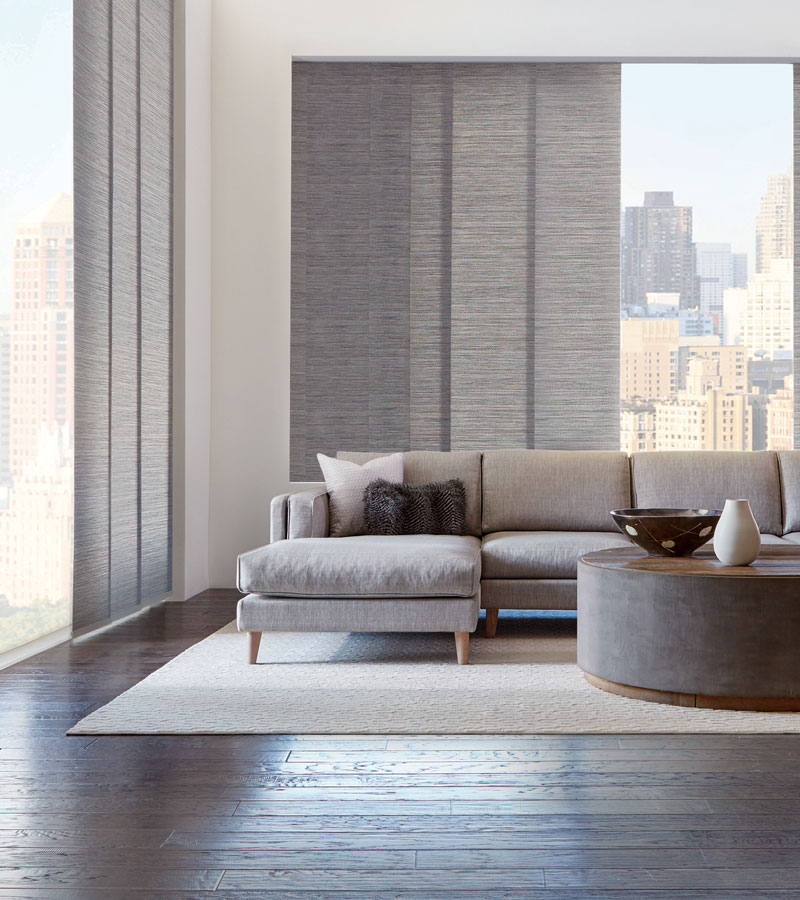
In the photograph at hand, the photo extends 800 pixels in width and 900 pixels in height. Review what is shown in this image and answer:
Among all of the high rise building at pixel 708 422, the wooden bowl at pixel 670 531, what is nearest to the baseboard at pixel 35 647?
the wooden bowl at pixel 670 531

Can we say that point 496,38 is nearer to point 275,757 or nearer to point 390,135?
point 390,135

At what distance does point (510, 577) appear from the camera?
4.02 m

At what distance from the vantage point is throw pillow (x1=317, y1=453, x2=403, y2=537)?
4328mm

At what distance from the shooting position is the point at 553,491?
4570 mm

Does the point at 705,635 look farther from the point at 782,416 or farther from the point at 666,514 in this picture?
the point at 782,416

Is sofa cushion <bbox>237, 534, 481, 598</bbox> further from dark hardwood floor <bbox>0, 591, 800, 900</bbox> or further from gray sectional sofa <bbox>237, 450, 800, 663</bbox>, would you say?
dark hardwood floor <bbox>0, 591, 800, 900</bbox>

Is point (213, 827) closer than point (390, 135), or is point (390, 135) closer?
point (213, 827)

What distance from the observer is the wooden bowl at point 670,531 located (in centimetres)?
325

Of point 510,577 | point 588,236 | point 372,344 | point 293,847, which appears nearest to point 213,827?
point 293,847

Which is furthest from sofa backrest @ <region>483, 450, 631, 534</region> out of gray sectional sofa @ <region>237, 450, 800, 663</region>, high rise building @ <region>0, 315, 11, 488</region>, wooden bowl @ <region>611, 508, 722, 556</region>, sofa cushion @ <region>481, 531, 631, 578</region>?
high rise building @ <region>0, 315, 11, 488</region>

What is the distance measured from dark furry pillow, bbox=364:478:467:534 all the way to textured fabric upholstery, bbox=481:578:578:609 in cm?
44

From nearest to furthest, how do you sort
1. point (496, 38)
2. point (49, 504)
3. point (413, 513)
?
point (49, 504) < point (413, 513) < point (496, 38)

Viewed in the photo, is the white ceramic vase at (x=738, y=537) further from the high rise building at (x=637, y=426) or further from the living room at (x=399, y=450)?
the high rise building at (x=637, y=426)

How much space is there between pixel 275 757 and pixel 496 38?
4.28 meters
